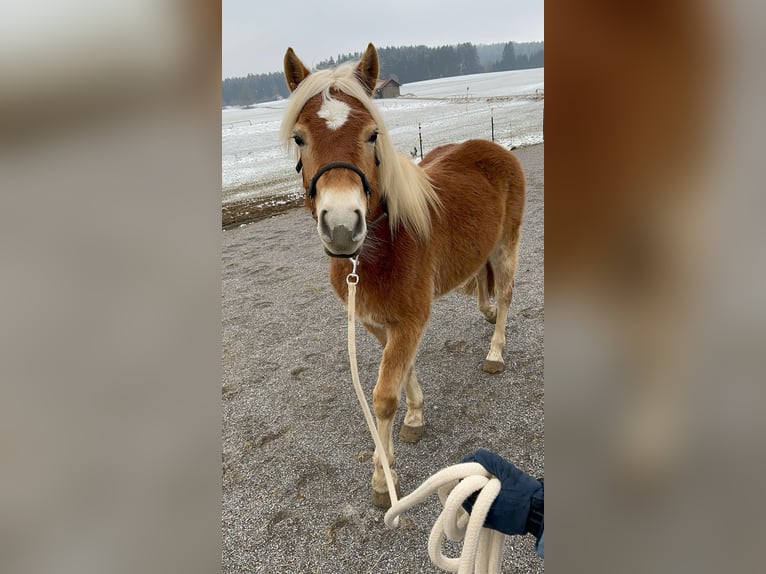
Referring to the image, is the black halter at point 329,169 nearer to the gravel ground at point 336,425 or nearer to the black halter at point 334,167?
the black halter at point 334,167

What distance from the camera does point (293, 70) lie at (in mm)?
1648

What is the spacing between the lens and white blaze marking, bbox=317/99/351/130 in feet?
4.87

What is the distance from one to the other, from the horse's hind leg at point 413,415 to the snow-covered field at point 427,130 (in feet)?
19.9

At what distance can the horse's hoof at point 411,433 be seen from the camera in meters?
2.47

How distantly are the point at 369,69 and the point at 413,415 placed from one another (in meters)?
1.85

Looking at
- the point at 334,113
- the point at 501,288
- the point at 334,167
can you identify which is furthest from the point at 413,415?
the point at 334,113

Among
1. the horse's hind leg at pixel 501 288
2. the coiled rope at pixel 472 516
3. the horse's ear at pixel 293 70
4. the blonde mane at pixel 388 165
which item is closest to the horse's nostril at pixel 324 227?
the blonde mane at pixel 388 165

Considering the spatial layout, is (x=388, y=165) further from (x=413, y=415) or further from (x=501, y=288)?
(x=501, y=288)
